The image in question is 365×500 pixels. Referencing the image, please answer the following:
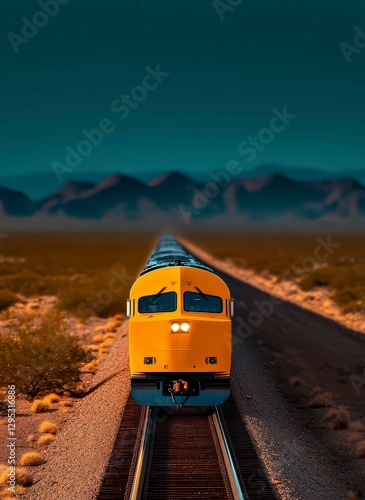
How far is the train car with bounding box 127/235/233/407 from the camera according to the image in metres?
11.7

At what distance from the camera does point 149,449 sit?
35.8 ft

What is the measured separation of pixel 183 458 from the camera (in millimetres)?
10516

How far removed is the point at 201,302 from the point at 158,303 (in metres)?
0.99

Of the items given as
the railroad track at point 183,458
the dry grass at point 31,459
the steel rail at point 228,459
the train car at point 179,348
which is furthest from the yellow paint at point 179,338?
the dry grass at point 31,459

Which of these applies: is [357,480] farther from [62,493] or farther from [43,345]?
[43,345]

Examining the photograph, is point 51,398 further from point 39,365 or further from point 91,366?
point 91,366

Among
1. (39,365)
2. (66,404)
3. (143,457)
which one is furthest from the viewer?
(39,365)

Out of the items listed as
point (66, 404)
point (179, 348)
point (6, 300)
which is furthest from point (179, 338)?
point (6, 300)

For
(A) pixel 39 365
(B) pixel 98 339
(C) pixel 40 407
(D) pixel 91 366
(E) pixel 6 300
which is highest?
(E) pixel 6 300

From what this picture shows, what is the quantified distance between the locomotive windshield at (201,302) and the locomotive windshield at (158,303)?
0.30 m

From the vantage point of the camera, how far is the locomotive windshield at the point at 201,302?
1257 centimetres

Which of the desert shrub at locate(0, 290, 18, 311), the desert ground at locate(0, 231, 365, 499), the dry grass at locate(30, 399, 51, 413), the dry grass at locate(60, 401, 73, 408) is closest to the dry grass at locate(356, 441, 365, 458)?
the desert ground at locate(0, 231, 365, 499)

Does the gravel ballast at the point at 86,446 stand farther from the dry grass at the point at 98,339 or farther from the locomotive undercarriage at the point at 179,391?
the dry grass at the point at 98,339

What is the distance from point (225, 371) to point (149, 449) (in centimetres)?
236
